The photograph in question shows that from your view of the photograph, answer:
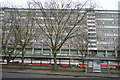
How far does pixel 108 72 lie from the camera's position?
53.7 feet

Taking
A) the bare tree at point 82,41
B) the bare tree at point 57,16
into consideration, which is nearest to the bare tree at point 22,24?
the bare tree at point 57,16

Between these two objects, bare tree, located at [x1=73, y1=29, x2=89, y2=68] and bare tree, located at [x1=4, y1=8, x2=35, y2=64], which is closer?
bare tree, located at [x1=73, y1=29, x2=89, y2=68]

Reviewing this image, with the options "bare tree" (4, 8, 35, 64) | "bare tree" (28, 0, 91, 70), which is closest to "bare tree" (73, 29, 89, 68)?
"bare tree" (28, 0, 91, 70)

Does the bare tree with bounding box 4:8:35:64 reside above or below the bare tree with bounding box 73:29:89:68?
above

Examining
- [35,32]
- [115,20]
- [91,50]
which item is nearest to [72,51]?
[91,50]

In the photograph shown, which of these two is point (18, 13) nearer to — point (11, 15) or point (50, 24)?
point (11, 15)

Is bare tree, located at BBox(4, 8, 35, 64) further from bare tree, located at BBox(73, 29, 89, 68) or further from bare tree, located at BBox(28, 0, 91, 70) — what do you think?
bare tree, located at BBox(73, 29, 89, 68)

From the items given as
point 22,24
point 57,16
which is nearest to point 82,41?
point 57,16

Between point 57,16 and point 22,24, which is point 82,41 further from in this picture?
point 22,24

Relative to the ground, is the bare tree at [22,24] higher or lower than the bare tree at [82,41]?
higher

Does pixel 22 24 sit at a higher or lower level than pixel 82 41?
higher

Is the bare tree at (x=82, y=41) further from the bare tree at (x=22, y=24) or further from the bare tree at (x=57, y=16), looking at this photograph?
the bare tree at (x=22, y=24)

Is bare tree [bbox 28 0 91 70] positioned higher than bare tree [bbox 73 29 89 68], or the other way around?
bare tree [bbox 28 0 91 70]

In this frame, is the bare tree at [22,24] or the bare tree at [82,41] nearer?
the bare tree at [82,41]
